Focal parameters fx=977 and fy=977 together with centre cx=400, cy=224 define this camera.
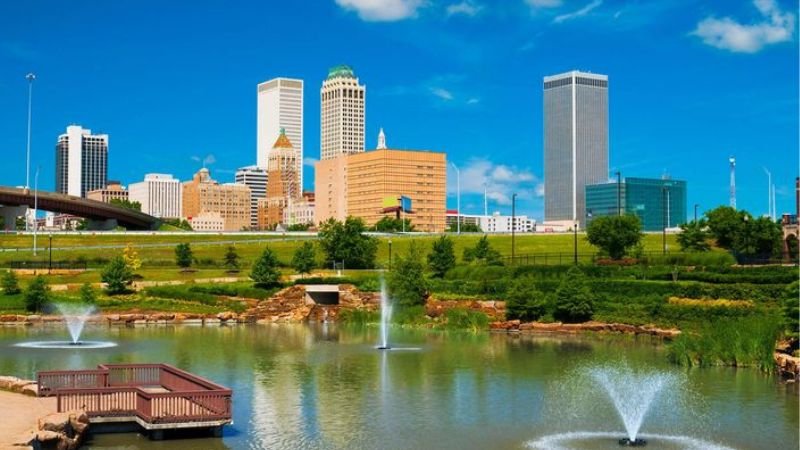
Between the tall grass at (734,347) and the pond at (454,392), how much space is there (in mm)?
1015

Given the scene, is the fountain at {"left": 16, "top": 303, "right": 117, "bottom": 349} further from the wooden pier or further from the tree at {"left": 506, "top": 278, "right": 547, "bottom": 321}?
the tree at {"left": 506, "top": 278, "right": 547, "bottom": 321}

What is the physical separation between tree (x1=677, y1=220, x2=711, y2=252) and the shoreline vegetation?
11.4 metres

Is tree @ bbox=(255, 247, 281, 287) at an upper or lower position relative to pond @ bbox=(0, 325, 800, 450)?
upper

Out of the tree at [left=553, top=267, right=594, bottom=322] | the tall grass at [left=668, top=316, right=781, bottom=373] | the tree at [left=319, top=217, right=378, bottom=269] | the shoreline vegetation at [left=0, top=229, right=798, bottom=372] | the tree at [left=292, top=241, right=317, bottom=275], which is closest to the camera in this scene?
the tall grass at [left=668, top=316, right=781, bottom=373]

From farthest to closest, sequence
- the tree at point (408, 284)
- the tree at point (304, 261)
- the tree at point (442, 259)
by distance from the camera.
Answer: the tree at point (304, 261)
the tree at point (442, 259)
the tree at point (408, 284)

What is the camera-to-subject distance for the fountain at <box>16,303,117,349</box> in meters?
52.5

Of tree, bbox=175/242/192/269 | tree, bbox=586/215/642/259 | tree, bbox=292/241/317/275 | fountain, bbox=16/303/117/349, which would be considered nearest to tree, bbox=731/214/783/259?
tree, bbox=586/215/642/259

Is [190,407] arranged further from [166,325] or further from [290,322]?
[290,322]

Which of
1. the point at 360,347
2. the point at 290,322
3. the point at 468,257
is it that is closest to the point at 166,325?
the point at 290,322

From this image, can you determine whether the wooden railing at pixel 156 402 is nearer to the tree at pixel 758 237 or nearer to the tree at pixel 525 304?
the tree at pixel 525 304

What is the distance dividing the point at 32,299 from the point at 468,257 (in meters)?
41.7

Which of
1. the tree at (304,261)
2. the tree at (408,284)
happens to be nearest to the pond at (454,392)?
the tree at (408,284)

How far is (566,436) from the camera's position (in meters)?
28.3

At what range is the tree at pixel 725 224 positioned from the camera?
9475 cm
